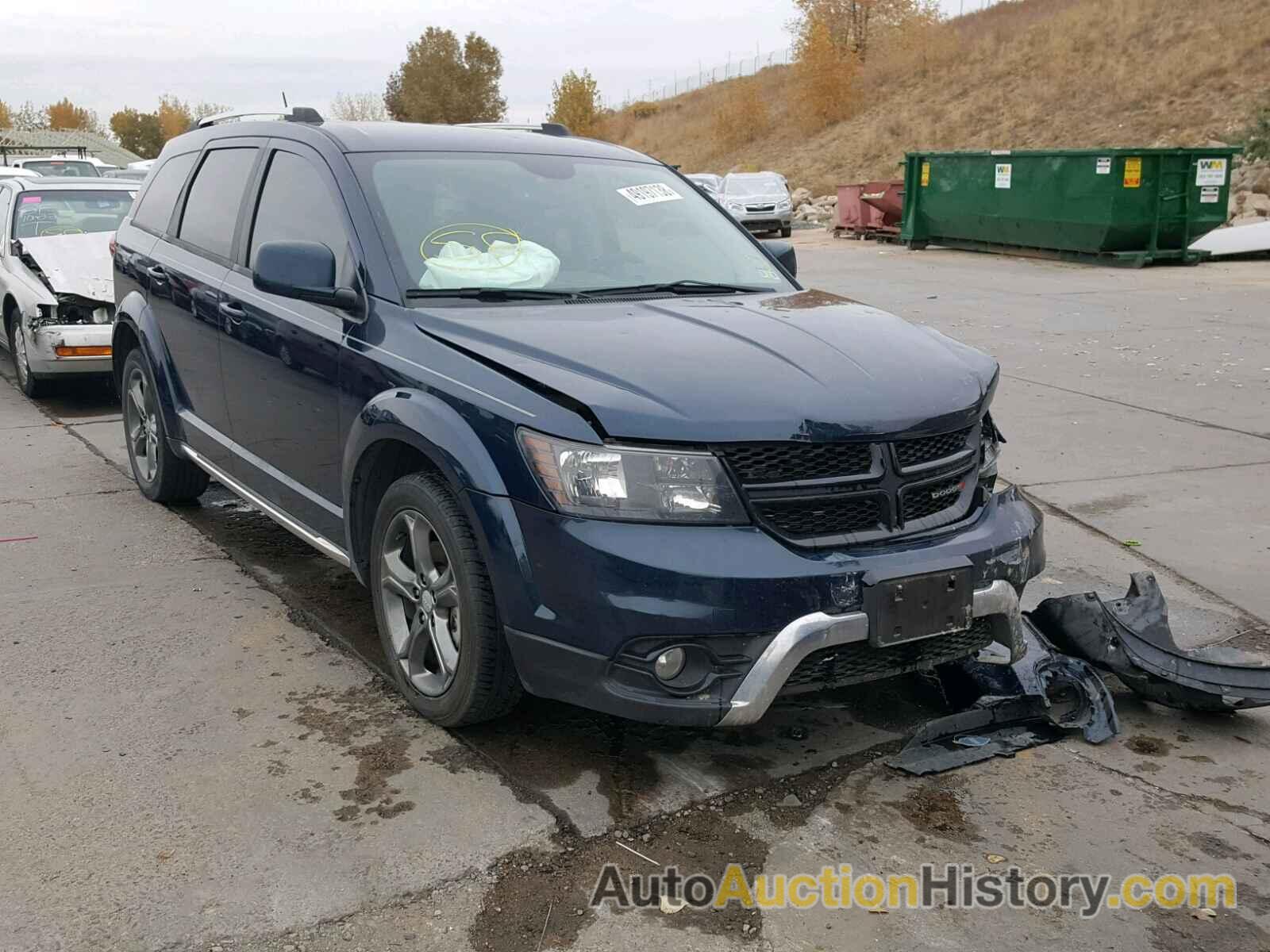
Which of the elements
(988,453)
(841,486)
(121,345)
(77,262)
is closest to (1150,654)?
(988,453)

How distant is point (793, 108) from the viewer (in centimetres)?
5859

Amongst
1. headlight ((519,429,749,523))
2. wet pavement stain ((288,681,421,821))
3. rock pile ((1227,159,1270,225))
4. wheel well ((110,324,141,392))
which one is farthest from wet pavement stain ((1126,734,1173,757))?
rock pile ((1227,159,1270,225))

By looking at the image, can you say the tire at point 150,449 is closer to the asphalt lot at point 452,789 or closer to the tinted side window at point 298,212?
the asphalt lot at point 452,789

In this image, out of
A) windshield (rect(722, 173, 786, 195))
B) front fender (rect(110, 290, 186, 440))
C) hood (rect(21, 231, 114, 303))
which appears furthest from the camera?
windshield (rect(722, 173, 786, 195))

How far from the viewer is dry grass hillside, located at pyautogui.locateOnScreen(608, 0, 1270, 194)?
37.6 m

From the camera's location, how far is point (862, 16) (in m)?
63.8

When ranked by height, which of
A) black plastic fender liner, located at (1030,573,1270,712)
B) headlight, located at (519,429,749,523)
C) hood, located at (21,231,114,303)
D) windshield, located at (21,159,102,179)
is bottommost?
black plastic fender liner, located at (1030,573,1270,712)

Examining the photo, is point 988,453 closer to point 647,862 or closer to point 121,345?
point 647,862

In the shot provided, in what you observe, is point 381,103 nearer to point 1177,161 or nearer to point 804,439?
point 1177,161

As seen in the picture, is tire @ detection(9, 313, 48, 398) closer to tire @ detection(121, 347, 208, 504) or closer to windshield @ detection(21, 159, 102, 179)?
tire @ detection(121, 347, 208, 504)

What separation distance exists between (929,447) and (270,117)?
131 inches

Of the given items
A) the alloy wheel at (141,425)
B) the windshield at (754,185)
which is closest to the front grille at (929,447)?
the alloy wheel at (141,425)

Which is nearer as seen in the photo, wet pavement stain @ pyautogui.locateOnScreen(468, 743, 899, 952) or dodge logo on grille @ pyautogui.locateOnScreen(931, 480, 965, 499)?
wet pavement stain @ pyautogui.locateOnScreen(468, 743, 899, 952)

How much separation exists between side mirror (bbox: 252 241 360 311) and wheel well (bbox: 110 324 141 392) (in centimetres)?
244
